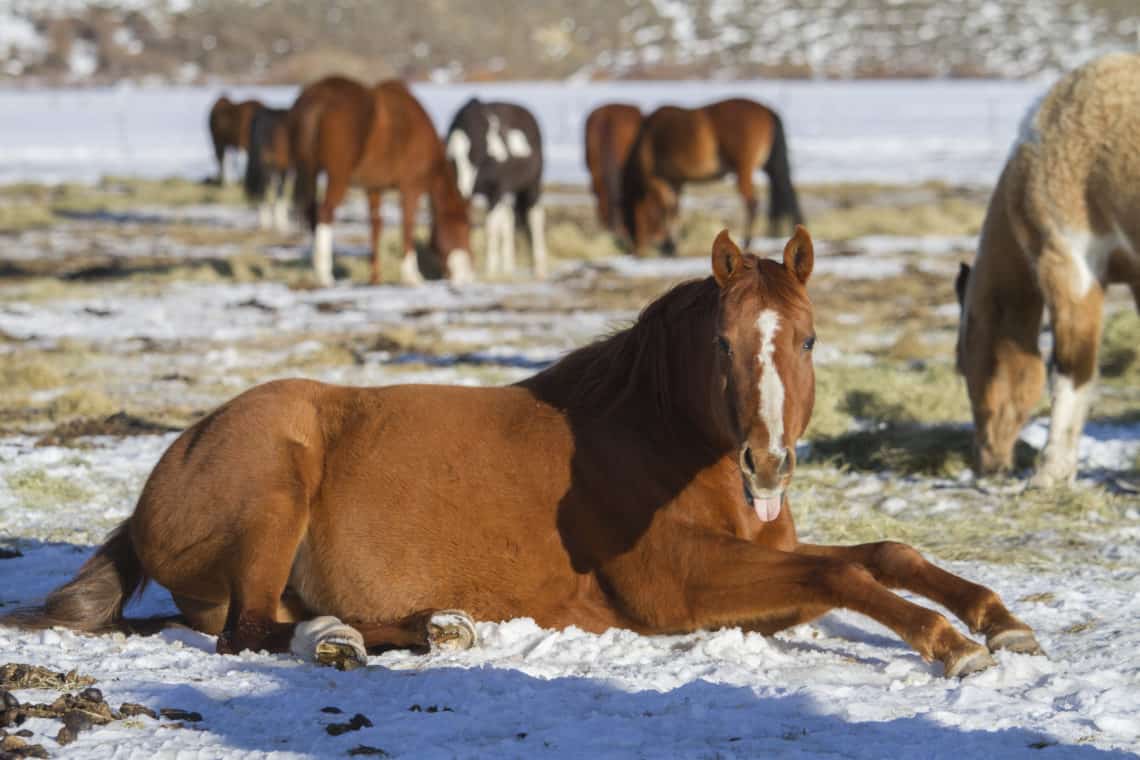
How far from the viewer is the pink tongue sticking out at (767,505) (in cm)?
367

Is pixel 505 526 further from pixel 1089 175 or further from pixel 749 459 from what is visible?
pixel 1089 175

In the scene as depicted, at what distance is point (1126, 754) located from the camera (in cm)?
322

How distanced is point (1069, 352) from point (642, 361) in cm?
332

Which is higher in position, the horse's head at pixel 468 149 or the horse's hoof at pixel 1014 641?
the horse's head at pixel 468 149

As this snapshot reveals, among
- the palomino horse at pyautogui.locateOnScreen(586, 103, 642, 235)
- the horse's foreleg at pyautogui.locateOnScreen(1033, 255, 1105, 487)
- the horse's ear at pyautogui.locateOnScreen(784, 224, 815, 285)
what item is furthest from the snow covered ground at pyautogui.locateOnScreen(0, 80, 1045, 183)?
the horse's ear at pyautogui.locateOnScreen(784, 224, 815, 285)

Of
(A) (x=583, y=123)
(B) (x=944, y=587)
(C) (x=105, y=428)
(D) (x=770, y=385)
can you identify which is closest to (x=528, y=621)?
(D) (x=770, y=385)

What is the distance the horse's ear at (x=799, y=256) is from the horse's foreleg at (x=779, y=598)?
0.83m

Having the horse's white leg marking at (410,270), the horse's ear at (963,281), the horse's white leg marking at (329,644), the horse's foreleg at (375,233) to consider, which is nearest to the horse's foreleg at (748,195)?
the horse's white leg marking at (410,270)

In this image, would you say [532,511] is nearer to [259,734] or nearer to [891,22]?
[259,734]

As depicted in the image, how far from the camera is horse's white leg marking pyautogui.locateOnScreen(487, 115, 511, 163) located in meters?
16.9

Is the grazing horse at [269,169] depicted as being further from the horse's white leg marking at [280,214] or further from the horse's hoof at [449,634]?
the horse's hoof at [449,634]

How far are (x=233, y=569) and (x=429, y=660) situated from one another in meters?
0.72

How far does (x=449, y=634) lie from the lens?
4117 mm

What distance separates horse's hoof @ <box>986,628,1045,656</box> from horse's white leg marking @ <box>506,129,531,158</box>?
44.6 ft
